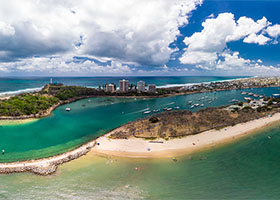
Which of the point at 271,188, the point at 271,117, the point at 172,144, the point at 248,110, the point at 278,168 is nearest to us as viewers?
the point at 271,188

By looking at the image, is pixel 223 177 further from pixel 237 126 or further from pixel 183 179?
pixel 237 126

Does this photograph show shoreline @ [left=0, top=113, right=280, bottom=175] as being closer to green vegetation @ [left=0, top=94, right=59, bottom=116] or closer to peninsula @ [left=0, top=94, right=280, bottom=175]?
peninsula @ [left=0, top=94, right=280, bottom=175]

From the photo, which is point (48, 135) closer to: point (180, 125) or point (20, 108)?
point (20, 108)

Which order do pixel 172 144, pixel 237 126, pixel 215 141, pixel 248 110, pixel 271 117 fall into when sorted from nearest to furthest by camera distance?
pixel 172 144, pixel 215 141, pixel 237 126, pixel 271 117, pixel 248 110

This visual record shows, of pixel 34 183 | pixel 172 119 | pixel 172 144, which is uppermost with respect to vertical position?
pixel 172 119

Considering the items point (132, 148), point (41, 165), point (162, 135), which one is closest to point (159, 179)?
point (132, 148)

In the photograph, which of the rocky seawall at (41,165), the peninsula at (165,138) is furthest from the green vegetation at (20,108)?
the peninsula at (165,138)

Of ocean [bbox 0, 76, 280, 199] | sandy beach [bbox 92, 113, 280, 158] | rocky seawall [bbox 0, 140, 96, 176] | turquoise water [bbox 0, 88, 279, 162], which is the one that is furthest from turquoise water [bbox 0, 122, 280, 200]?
turquoise water [bbox 0, 88, 279, 162]

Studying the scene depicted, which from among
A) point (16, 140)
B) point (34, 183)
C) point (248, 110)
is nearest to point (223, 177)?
point (34, 183)

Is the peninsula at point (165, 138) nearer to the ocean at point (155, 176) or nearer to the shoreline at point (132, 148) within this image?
the shoreline at point (132, 148)

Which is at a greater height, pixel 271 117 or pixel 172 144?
pixel 271 117
